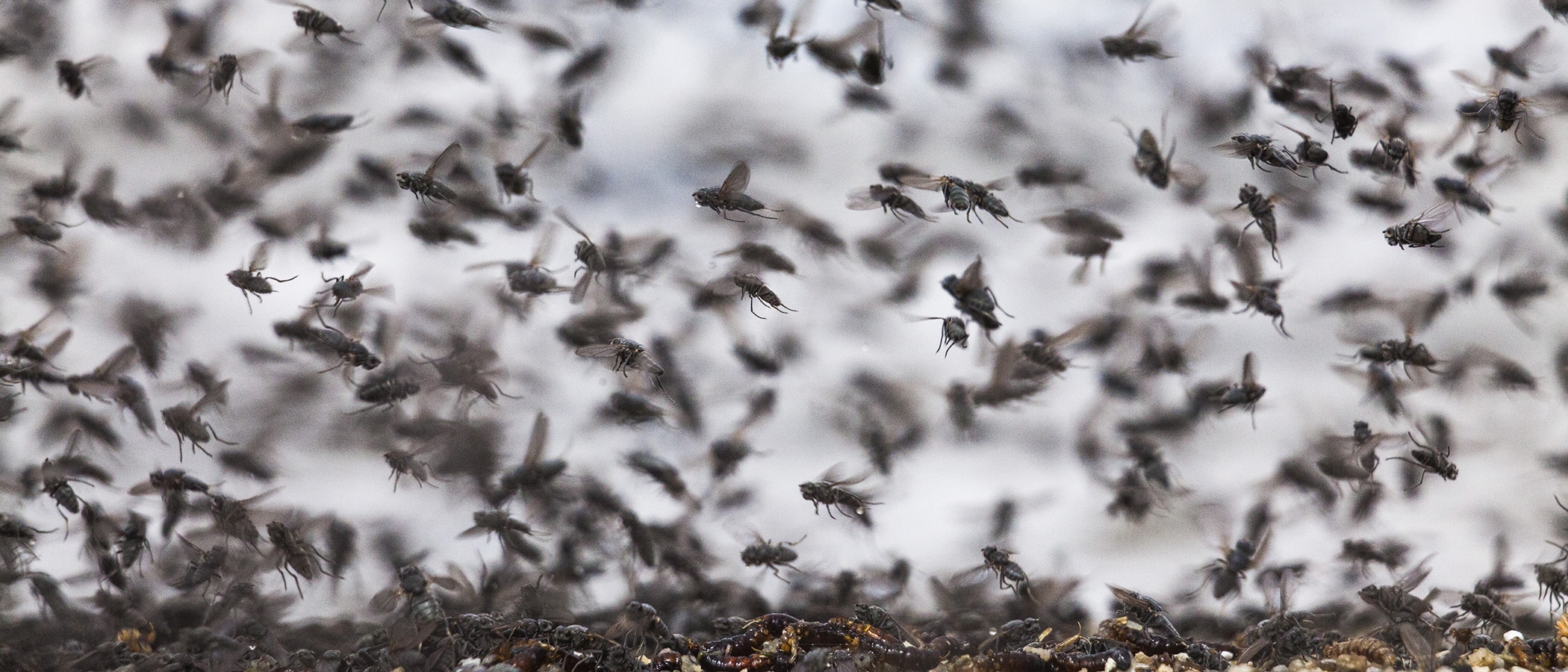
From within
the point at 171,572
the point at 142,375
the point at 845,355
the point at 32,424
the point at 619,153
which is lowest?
the point at 171,572

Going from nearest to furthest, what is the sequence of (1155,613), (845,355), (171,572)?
(1155,613)
(171,572)
(845,355)

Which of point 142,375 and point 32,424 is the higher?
point 142,375

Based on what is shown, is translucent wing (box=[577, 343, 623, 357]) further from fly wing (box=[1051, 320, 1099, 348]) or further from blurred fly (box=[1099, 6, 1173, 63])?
blurred fly (box=[1099, 6, 1173, 63])

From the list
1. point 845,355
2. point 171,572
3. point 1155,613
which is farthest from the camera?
point 845,355

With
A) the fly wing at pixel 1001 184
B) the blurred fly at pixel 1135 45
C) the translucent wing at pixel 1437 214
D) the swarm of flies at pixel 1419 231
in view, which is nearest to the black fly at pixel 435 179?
the fly wing at pixel 1001 184

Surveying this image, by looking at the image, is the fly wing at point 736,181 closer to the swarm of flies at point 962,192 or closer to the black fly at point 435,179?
the swarm of flies at point 962,192

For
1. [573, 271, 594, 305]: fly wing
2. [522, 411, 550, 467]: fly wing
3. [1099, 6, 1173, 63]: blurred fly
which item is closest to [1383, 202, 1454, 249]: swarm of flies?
[1099, 6, 1173, 63]: blurred fly

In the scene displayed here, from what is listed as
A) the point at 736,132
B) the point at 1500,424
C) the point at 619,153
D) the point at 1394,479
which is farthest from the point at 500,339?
the point at 1500,424

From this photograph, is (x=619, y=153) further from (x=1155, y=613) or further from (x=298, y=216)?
(x=1155, y=613)

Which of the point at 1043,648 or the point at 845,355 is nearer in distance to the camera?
the point at 1043,648
